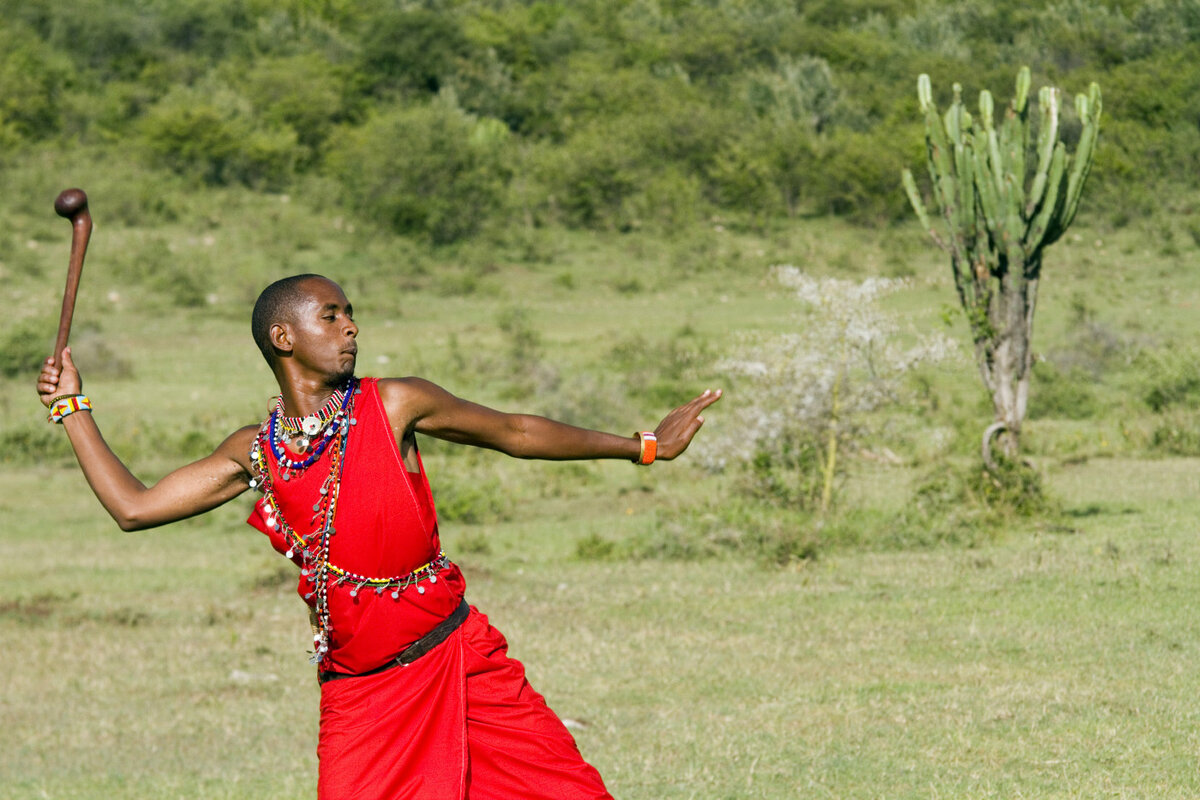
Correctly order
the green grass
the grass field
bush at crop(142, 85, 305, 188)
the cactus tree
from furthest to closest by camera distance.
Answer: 1. bush at crop(142, 85, 305, 188)
2. the cactus tree
3. the grass field
4. the green grass

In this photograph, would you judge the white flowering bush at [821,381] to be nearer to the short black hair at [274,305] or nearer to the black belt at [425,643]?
the black belt at [425,643]

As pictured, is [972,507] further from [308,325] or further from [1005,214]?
[308,325]

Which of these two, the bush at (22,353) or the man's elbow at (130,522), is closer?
the man's elbow at (130,522)

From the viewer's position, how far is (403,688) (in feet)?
10.4

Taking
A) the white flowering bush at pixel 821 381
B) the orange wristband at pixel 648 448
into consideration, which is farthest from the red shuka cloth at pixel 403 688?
the white flowering bush at pixel 821 381

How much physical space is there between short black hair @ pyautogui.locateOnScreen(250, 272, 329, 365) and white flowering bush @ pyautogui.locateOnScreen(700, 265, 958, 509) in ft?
25.9

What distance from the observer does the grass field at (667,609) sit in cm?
551

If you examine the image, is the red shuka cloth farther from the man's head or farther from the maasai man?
the man's head

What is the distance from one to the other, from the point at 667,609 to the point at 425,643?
5.40 metres

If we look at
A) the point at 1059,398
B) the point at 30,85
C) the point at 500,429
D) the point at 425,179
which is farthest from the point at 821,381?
the point at 30,85

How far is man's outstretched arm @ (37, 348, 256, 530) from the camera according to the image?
10.8 feet

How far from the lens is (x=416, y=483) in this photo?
10.4 ft

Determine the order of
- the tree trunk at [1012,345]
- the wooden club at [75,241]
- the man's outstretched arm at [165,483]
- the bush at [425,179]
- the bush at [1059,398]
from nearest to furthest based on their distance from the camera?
1. the man's outstretched arm at [165,483]
2. the wooden club at [75,241]
3. the tree trunk at [1012,345]
4. the bush at [1059,398]
5. the bush at [425,179]

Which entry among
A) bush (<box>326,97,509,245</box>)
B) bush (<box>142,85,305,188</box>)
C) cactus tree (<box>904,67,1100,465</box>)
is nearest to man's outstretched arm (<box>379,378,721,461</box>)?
cactus tree (<box>904,67,1100,465</box>)
